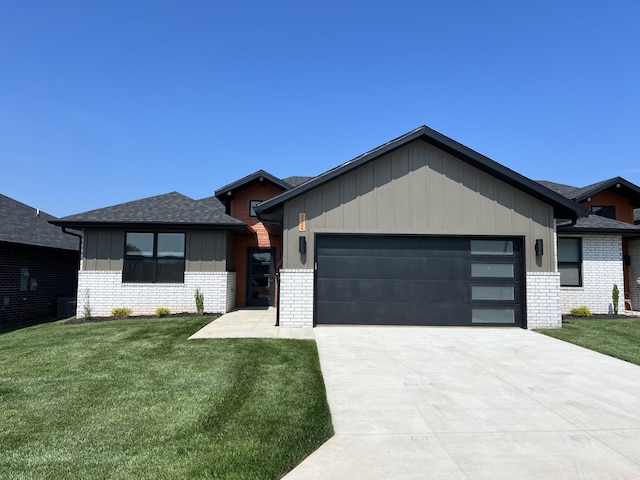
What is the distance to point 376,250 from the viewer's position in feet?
34.0

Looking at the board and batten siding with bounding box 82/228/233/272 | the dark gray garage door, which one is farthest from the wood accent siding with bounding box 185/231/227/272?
the dark gray garage door

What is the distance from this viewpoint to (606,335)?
9.23m

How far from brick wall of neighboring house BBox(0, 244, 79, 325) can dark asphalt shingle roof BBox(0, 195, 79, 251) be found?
300mm

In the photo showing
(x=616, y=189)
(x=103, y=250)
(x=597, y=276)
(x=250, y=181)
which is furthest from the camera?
(x=616, y=189)

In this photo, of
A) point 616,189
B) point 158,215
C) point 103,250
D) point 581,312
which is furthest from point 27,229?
point 616,189

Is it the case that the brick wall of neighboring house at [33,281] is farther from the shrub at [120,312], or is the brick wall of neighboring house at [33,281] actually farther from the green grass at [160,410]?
the green grass at [160,410]

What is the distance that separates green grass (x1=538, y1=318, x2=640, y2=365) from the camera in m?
7.56

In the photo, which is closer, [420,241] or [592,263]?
[420,241]

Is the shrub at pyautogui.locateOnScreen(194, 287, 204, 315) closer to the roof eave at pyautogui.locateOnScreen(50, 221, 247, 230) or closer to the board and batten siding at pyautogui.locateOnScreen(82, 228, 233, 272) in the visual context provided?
the board and batten siding at pyautogui.locateOnScreen(82, 228, 233, 272)

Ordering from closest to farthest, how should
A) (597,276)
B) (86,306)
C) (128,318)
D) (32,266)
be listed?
(128,318) → (86,306) → (597,276) → (32,266)

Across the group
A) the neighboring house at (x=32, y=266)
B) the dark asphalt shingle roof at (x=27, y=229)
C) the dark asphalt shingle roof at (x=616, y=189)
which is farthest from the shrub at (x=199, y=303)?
the dark asphalt shingle roof at (x=616, y=189)

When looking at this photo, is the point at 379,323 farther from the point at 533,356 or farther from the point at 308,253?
the point at 533,356

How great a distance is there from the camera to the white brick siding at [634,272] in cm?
1387

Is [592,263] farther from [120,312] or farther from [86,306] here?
[86,306]
